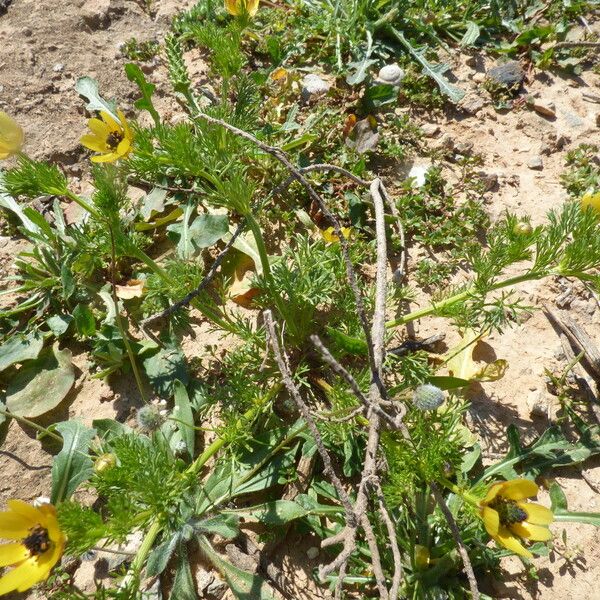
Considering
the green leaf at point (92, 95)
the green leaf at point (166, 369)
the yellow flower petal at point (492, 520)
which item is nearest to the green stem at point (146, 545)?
the green leaf at point (166, 369)

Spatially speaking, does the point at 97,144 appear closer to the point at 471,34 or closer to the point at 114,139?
the point at 114,139

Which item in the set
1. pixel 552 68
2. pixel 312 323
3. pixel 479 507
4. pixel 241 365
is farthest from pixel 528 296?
pixel 552 68

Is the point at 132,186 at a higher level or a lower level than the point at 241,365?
higher

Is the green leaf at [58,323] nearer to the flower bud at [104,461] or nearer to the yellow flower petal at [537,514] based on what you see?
the flower bud at [104,461]

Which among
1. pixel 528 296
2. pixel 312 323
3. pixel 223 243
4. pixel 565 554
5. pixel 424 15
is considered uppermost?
pixel 424 15

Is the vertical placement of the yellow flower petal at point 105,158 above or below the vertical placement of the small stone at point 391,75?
above

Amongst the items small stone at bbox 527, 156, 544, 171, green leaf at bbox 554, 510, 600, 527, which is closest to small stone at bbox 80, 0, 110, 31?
small stone at bbox 527, 156, 544, 171

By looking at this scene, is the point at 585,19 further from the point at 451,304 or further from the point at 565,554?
the point at 565,554

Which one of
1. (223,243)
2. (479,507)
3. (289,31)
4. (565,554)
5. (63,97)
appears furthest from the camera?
(289,31)
